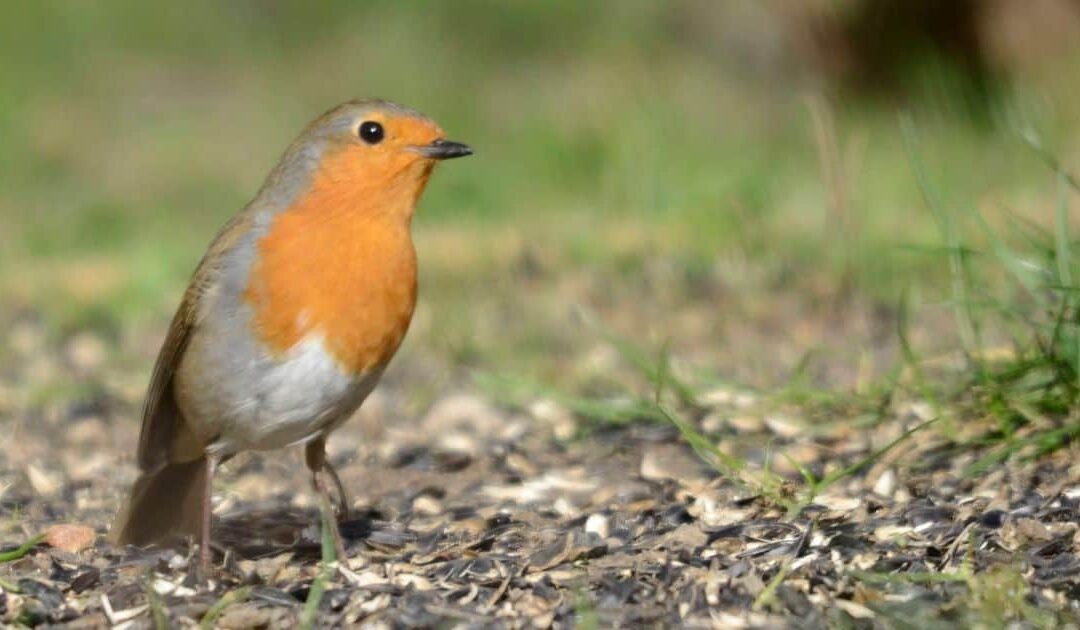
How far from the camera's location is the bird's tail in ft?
14.1

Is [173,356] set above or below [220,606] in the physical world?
above

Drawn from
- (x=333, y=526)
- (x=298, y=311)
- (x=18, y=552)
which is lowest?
(x=333, y=526)

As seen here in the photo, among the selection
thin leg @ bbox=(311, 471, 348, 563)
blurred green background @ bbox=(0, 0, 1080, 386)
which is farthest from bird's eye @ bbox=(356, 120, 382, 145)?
blurred green background @ bbox=(0, 0, 1080, 386)

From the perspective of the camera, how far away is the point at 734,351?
6145mm

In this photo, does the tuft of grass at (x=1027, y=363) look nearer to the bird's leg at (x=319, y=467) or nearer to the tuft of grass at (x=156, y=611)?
the bird's leg at (x=319, y=467)

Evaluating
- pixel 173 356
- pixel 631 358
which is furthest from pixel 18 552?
pixel 631 358

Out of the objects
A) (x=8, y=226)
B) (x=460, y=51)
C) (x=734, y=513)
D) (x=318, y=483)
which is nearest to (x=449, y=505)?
(x=318, y=483)

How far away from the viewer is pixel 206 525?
402 cm

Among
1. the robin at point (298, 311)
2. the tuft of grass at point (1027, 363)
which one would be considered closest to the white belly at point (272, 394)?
the robin at point (298, 311)

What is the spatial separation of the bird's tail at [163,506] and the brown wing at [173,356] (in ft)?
0.16

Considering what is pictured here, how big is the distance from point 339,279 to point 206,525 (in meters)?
0.66

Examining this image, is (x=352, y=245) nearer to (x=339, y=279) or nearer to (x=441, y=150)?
(x=339, y=279)

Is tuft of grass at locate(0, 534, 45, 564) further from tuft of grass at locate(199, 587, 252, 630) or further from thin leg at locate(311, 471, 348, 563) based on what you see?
thin leg at locate(311, 471, 348, 563)

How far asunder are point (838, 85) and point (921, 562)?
777 centimetres
